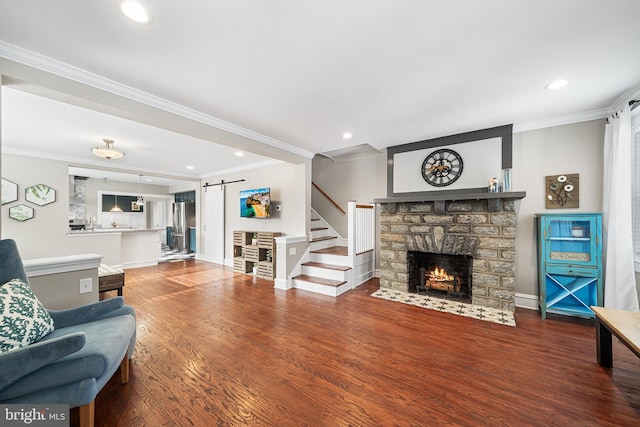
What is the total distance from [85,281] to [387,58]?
10.9 feet

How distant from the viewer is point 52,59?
6.47ft

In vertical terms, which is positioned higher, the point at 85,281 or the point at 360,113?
the point at 360,113

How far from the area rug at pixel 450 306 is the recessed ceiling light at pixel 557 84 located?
2.59 meters

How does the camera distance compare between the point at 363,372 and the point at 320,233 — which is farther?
the point at 320,233

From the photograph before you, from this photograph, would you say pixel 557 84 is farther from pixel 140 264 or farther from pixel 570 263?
pixel 140 264

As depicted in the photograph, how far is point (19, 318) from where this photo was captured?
4.63ft

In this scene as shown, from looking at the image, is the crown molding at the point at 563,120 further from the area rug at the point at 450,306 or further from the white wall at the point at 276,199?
the white wall at the point at 276,199

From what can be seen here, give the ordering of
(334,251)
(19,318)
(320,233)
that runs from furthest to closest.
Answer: (320,233)
(334,251)
(19,318)

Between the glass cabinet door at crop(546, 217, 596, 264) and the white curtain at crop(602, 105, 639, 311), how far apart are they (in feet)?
0.57

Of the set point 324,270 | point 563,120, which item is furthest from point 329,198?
point 563,120

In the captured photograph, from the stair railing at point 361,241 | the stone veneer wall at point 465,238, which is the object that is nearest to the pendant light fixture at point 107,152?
the stair railing at point 361,241

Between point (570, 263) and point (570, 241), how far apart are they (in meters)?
0.28

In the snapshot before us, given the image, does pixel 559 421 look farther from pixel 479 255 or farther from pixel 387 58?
pixel 387 58

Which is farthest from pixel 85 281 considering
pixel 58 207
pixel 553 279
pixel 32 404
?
→ pixel 553 279
